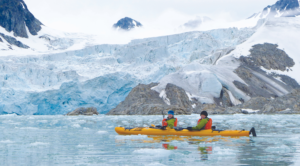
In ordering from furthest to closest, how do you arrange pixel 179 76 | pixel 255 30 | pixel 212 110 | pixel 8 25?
pixel 8 25
pixel 255 30
pixel 179 76
pixel 212 110

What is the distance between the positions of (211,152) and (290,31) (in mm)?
65518

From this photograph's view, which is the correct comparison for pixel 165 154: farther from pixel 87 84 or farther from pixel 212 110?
pixel 87 84

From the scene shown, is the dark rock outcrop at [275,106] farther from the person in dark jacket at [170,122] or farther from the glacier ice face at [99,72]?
the person in dark jacket at [170,122]

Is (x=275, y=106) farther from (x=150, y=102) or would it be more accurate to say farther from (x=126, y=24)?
(x=126, y=24)

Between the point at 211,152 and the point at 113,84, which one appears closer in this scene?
the point at 211,152

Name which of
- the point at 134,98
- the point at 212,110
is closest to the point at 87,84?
the point at 134,98

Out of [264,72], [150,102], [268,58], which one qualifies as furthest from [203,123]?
[268,58]

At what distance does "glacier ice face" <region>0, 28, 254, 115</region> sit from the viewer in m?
41.1

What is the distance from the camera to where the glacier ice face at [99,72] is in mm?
41125

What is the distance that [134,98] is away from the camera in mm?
41031

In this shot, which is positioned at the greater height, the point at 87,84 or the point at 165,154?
the point at 87,84

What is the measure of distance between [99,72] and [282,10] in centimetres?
9167

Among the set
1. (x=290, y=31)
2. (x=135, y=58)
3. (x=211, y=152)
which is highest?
(x=290, y=31)

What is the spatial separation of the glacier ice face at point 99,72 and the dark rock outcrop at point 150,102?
3268 mm
